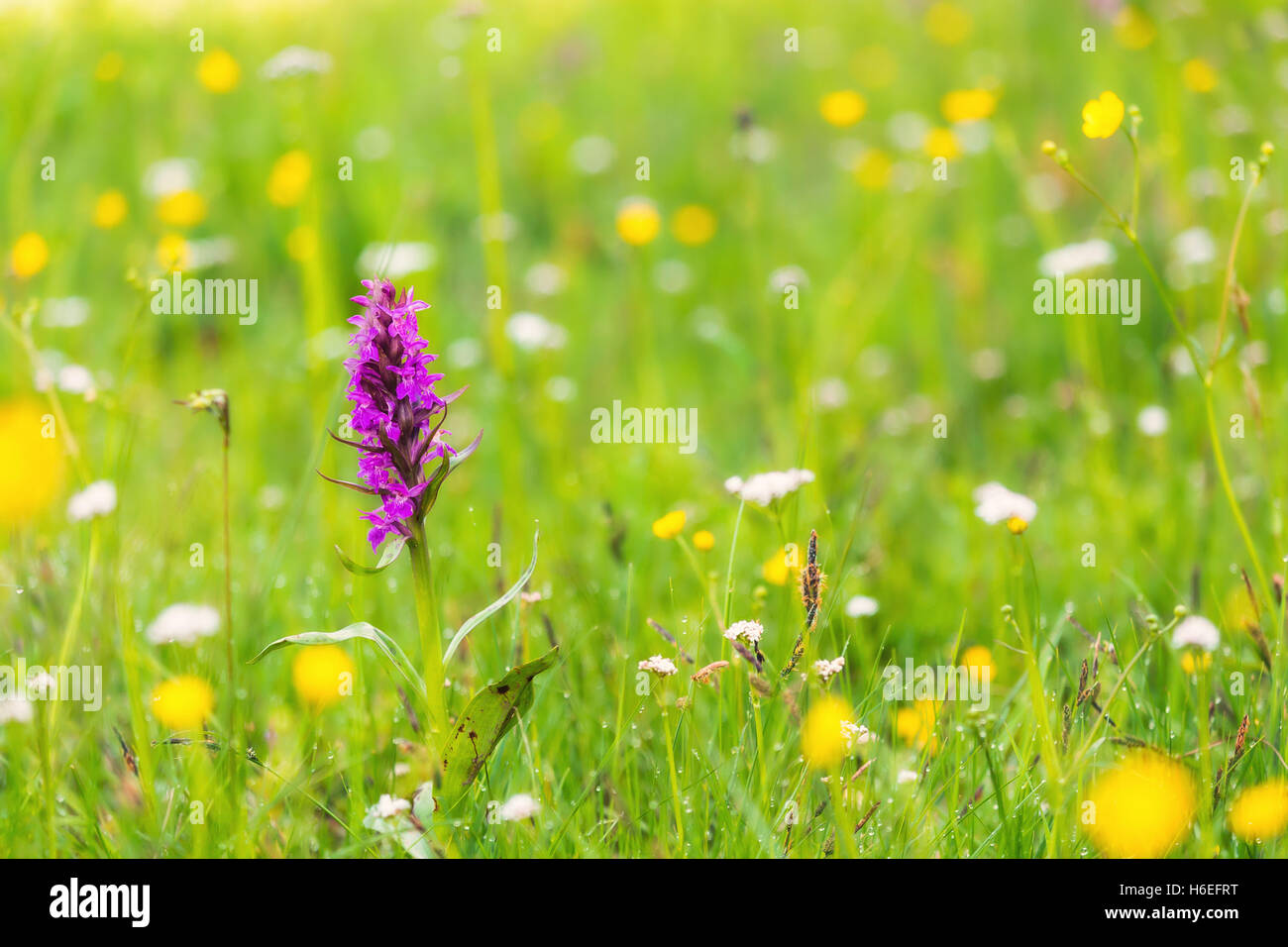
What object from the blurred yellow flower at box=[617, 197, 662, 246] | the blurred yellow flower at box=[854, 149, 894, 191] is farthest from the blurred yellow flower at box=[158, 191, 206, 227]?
the blurred yellow flower at box=[854, 149, 894, 191]

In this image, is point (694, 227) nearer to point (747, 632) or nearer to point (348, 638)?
point (747, 632)

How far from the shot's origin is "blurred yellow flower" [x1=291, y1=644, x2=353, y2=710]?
72.9 inches

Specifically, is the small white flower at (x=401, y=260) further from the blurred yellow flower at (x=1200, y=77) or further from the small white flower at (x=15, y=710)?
the blurred yellow flower at (x=1200, y=77)

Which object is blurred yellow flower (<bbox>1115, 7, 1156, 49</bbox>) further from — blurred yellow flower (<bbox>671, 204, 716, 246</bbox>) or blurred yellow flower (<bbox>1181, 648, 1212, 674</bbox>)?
blurred yellow flower (<bbox>1181, 648, 1212, 674</bbox>)

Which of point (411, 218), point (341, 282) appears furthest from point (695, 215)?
point (341, 282)

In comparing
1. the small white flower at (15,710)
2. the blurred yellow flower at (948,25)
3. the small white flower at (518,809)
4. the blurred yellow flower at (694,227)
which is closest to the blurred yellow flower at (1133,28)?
the blurred yellow flower at (948,25)

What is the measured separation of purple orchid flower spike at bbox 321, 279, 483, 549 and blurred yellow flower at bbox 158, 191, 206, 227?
2.90 meters

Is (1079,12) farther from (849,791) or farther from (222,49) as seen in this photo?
(849,791)

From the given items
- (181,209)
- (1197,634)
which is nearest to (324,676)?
(1197,634)

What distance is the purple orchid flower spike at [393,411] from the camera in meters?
1.33

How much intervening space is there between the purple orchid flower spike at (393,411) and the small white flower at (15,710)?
851 mm

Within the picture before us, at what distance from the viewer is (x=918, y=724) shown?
186cm

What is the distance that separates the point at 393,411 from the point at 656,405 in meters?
2.02
